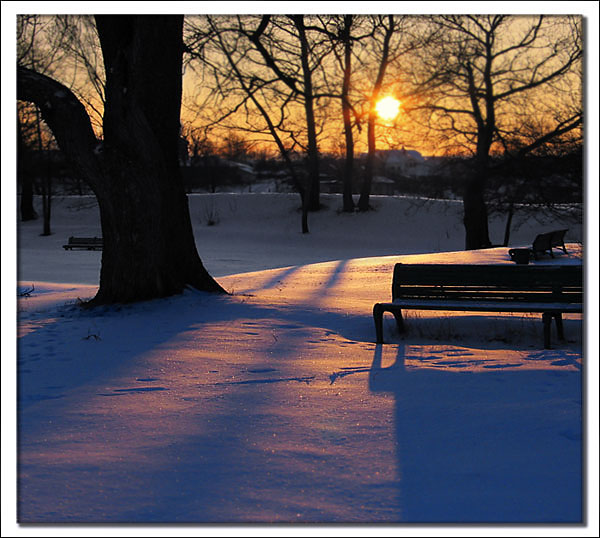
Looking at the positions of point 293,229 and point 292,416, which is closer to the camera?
point 292,416

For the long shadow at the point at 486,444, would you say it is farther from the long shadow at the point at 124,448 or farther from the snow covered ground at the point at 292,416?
the long shadow at the point at 124,448

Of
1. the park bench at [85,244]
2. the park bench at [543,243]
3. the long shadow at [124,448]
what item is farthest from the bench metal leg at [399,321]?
the park bench at [85,244]

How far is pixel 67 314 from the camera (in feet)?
28.2

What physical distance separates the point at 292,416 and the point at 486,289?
159 inches

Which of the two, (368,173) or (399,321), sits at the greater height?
(368,173)

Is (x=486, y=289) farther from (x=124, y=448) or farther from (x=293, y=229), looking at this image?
(x=293, y=229)

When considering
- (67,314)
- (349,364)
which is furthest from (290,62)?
(349,364)

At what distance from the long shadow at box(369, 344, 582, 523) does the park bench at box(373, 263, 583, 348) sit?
1.91 m

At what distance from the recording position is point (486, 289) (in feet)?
26.2

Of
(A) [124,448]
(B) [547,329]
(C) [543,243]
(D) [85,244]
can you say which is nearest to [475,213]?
(C) [543,243]

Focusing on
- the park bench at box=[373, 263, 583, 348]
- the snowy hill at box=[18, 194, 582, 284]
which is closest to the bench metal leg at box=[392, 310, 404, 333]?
the park bench at box=[373, 263, 583, 348]

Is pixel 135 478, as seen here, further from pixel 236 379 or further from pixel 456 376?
pixel 456 376

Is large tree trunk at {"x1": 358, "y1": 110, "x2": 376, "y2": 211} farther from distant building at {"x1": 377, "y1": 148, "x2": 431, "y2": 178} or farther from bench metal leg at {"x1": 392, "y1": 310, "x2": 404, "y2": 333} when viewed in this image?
bench metal leg at {"x1": 392, "y1": 310, "x2": 404, "y2": 333}

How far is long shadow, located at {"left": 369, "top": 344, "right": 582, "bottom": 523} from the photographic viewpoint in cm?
340
